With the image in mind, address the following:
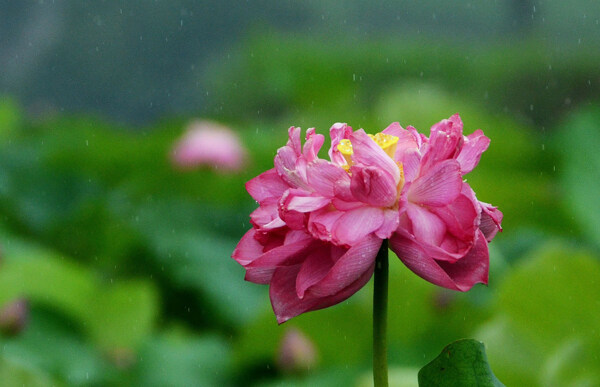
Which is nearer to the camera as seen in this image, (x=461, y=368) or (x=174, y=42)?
(x=461, y=368)

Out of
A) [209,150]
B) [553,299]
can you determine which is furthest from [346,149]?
[209,150]

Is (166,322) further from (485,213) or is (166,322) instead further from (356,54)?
(356,54)

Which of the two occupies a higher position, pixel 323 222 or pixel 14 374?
pixel 323 222

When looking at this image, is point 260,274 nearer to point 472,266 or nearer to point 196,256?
point 472,266

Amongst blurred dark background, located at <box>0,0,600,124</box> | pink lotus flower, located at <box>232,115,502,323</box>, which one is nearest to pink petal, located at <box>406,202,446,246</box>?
pink lotus flower, located at <box>232,115,502,323</box>

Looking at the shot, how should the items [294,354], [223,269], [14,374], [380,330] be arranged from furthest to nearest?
[223,269] → [294,354] → [14,374] → [380,330]

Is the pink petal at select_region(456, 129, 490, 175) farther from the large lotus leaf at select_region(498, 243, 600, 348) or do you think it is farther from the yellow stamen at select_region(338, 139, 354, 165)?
the large lotus leaf at select_region(498, 243, 600, 348)

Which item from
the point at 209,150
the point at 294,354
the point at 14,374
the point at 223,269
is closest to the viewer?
the point at 14,374

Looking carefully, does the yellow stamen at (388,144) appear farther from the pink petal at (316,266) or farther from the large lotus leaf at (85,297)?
the large lotus leaf at (85,297)

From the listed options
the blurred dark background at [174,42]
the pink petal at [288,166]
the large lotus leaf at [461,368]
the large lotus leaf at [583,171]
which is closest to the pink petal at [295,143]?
the pink petal at [288,166]
